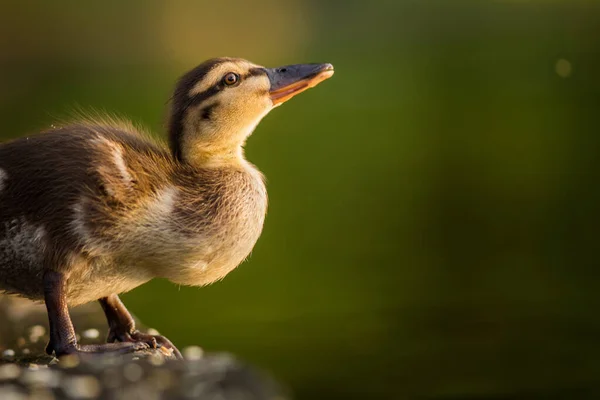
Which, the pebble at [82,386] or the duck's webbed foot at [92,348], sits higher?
the pebble at [82,386]

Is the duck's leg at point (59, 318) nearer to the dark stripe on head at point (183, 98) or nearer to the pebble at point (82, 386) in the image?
the pebble at point (82, 386)

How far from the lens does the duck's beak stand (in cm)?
501

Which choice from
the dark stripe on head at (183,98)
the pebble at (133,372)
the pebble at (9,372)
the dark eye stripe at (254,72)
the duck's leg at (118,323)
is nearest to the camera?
the pebble at (133,372)

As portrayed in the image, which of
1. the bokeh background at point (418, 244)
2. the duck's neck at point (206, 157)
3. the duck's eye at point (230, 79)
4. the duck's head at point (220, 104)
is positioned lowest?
the bokeh background at point (418, 244)

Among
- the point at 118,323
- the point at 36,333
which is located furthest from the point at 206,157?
the point at 36,333

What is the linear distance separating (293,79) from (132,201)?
100 centimetres

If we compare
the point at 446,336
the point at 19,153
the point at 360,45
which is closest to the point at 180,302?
the point at 446,336

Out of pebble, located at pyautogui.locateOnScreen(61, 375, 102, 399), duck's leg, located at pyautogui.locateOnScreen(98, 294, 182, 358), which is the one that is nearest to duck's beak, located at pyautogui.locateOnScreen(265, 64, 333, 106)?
duck's leg, located at pyautogui.locateOnScreen(98, 294, 182, 358)

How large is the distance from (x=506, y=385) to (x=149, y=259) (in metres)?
2.71

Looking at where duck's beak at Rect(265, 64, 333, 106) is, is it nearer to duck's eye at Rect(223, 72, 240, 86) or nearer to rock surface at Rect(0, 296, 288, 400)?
duck's eye at Rect(223, 72, 240, 86)

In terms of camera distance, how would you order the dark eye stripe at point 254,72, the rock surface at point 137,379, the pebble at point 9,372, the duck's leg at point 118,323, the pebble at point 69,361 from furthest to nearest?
the duck's leg at point 118,323 < the dark eye stripe at point 254,72 < the pebble at point 69,361 < the pebble at point 9,372 < the rock surface at point 137,379

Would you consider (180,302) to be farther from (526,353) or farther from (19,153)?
(19,153)

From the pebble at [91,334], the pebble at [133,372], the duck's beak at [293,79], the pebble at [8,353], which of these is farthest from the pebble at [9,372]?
the duck's beak at [293,79]

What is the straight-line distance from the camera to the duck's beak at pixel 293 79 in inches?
197
